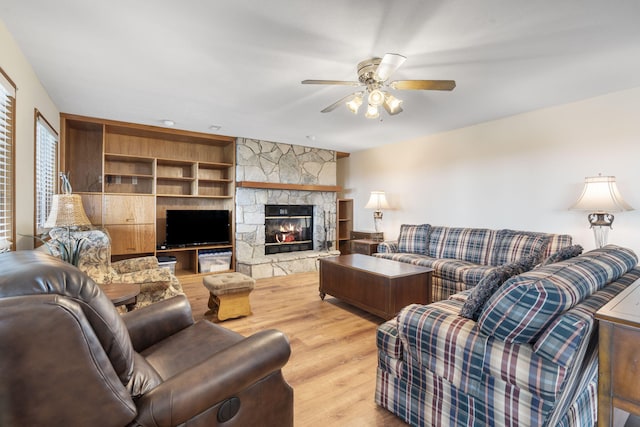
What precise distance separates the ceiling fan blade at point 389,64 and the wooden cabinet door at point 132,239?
12.9 ft

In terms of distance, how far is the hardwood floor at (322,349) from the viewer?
1.74 m

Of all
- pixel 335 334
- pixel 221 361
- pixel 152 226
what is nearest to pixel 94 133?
pixel 152 226

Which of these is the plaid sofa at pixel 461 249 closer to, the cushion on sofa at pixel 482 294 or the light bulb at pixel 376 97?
the cushion on sofa at pixel 482 294

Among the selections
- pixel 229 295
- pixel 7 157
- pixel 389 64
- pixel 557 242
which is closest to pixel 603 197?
pixel 557 242

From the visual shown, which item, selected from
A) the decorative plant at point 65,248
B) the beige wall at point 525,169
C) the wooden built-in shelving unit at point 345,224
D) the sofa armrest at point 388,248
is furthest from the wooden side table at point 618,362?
the wooden built-in shelving unit at point 345,224

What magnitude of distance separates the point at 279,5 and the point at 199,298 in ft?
11.0

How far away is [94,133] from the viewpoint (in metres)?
4.47

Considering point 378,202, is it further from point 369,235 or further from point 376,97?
point 376,97

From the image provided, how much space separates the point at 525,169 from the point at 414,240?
1691mm

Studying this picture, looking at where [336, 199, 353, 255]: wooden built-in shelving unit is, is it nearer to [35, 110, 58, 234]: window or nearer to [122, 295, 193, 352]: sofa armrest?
[35, 110, 58, 234]: window

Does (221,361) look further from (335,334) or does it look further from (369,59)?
(369,59)

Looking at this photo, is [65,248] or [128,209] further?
[128,209]

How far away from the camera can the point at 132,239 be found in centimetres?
432

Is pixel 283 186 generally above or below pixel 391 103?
below
